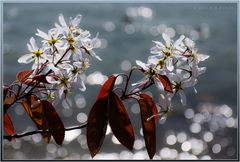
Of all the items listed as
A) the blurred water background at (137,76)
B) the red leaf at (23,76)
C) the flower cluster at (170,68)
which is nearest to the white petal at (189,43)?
the flower cluster at (170,68)

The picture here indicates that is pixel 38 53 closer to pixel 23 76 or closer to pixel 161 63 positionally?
pixel 23 76

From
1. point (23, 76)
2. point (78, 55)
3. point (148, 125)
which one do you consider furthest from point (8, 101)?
point (148, 125)

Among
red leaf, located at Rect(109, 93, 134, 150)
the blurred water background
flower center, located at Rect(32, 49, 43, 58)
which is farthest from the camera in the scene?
the blurred water background

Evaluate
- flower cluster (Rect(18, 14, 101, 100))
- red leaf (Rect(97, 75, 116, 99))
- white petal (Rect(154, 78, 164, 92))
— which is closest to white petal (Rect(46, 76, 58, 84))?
flower cluster (Rect(18, 14, 101, 100))

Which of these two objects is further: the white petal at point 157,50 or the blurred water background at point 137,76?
the blurred water background at point 137,76

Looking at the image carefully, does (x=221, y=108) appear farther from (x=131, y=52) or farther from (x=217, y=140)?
(x=131, y=52)

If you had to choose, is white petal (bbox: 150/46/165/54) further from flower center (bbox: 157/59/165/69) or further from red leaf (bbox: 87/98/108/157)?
red leaf (bbox: 87/98/108/157)

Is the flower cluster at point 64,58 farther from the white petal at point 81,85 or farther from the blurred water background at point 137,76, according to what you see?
the blurred water background at point 137,76
